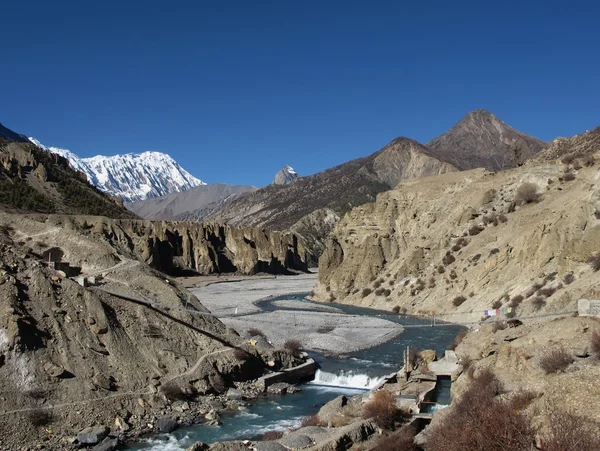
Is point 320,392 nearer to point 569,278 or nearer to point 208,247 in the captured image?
point 569,278

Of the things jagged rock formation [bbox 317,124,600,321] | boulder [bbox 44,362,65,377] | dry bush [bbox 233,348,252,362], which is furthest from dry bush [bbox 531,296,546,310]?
boulder [bbox 44,362,65,377]

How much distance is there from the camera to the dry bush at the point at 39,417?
68.8 feet

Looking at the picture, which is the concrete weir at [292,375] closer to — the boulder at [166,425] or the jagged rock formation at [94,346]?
the jagged rock formation at [94,346]

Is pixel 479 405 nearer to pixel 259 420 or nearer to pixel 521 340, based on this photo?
pixel 521 340

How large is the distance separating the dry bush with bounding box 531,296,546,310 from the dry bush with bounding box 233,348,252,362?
1775 centimetres

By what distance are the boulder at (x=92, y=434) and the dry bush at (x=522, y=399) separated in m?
13.9

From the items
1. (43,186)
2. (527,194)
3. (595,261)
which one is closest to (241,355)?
(595,261)

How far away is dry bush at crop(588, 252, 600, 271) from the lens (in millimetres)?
35197

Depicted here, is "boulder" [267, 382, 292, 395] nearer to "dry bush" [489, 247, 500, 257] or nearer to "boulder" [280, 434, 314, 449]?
"boulder" [280, 434, 314, 449]

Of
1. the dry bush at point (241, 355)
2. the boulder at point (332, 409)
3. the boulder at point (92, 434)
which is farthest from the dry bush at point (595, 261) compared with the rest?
the boulder at point (92, 434)

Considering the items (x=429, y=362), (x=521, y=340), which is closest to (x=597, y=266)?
(x=429, y=362)

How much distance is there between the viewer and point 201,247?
129 m

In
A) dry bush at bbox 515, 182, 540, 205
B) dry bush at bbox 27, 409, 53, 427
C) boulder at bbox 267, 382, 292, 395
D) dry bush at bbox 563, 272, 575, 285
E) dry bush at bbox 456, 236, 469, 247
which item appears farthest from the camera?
dry bush at bbox 456, 236, 469, 247

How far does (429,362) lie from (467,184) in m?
40.6
